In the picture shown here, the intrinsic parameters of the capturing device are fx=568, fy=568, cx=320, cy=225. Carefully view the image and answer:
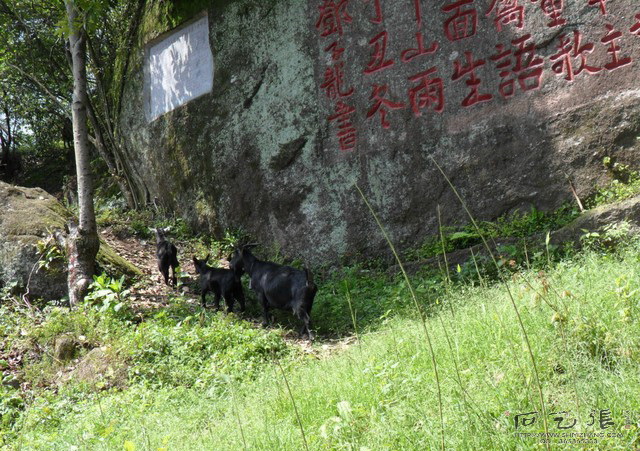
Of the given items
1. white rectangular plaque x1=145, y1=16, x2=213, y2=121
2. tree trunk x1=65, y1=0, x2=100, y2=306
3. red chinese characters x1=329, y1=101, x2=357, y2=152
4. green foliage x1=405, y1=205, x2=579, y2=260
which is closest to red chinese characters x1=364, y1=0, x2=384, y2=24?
red chinese characters x1=329, y1=101, x2=357, y2=152

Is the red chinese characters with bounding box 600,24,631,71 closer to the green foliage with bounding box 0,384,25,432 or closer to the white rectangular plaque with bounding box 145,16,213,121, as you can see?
the white rectangular plaque with bounding box 145,16,213,121

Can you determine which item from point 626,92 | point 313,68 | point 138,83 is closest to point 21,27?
point 138,83

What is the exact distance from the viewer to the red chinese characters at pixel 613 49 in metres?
7.09

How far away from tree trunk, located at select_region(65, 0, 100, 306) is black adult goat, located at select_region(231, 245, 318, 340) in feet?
6.74

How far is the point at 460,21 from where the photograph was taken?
321 inches

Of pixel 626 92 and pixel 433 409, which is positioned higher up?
pixel 626 92

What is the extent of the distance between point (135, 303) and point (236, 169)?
10.9 feet

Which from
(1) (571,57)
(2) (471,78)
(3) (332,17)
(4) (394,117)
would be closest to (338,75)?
(3) (332,17)

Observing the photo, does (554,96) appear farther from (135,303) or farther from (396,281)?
(135,303)

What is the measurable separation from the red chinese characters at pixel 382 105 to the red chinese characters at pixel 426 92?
0.96 ft

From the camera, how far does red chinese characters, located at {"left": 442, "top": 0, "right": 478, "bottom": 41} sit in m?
8.06

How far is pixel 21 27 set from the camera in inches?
613

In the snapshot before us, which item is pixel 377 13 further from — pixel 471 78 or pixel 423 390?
pixel 423 390

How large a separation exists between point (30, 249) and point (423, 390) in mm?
7320
